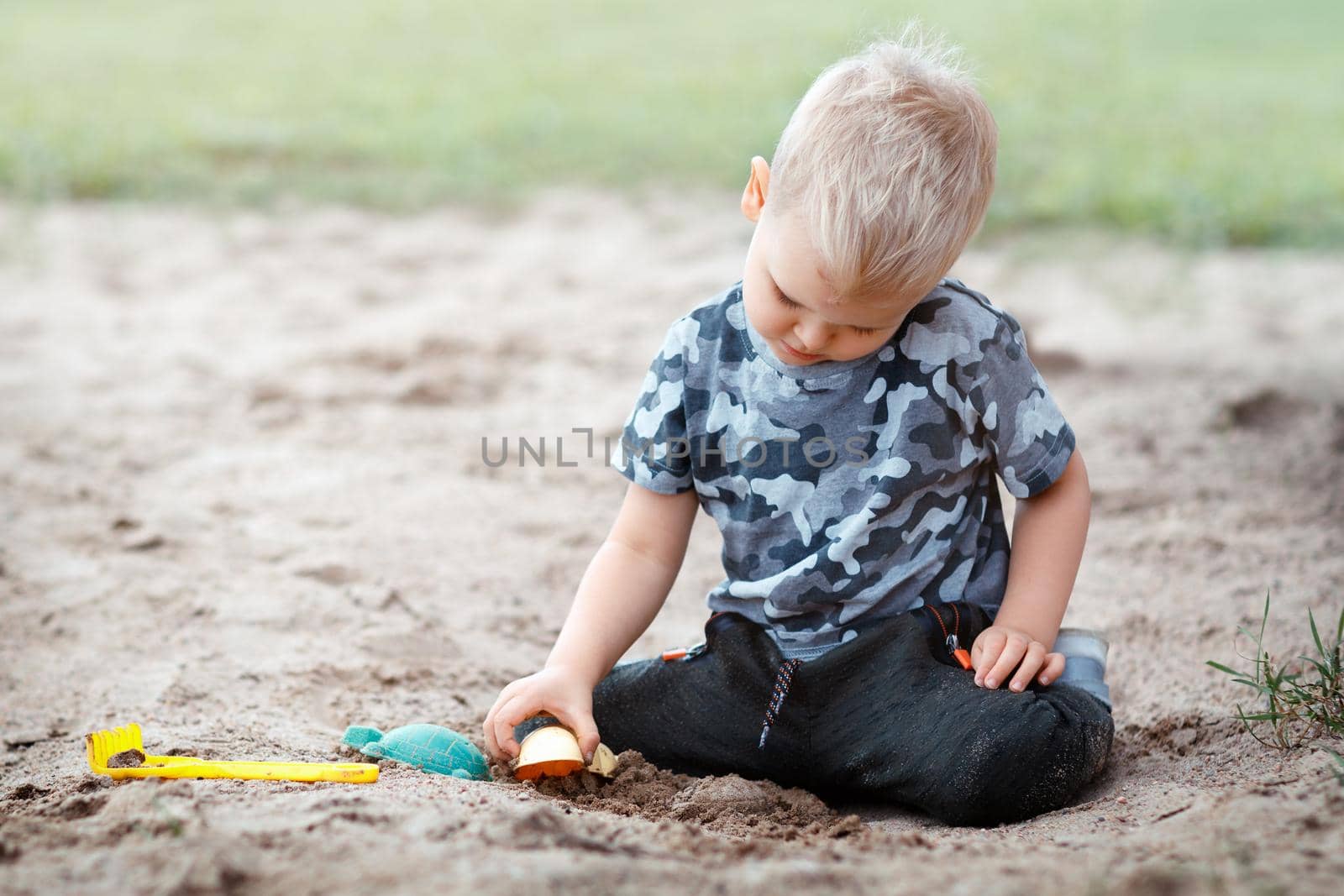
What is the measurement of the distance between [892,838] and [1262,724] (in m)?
0.68

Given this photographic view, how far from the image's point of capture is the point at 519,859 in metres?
1.28

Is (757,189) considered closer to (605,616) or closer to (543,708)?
(605,616)

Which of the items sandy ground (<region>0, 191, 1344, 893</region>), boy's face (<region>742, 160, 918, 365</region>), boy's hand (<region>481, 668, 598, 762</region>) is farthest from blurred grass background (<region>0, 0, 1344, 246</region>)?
boy's hand (<region>481, 668, 598, 762</region>)

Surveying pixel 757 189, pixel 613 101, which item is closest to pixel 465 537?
pixel 757 189

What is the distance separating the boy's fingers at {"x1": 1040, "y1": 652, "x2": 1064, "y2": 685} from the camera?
1.88m

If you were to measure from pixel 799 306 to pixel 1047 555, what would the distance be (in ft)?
1.78

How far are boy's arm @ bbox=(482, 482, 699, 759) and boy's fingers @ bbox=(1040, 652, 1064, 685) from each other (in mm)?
562

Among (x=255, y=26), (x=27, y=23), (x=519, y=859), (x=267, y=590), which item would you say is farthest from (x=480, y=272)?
(x=27, y=23)

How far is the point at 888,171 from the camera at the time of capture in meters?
1.67

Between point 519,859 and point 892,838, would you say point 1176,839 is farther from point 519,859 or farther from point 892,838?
point 519,859

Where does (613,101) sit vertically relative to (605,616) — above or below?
above

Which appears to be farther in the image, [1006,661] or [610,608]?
[610,608]

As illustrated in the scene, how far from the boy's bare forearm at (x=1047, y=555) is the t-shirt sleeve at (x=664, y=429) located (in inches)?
19.4

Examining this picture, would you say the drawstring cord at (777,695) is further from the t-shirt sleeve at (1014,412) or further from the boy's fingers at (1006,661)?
the t-shirt sleeve at (1014,412)
